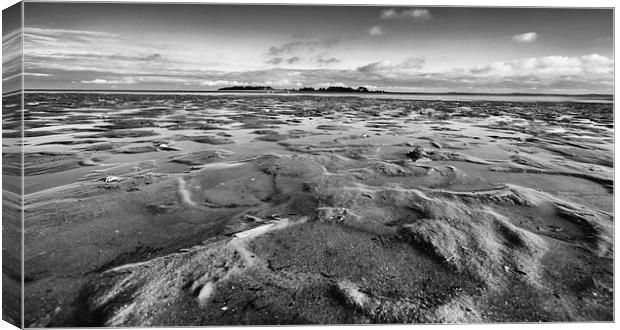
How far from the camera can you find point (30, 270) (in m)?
1.78

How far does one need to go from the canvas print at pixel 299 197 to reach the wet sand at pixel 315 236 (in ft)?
0.04

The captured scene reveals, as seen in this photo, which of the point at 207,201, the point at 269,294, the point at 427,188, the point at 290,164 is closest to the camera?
the point at 269,294

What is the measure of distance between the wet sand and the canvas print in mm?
13

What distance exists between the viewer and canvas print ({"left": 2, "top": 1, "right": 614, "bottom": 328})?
5.25 ft

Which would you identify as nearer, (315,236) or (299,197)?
(315,236)

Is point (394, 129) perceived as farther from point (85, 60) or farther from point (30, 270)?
point (30, 270)

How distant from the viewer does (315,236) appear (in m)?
→ 2.12

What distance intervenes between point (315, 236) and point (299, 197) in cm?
65

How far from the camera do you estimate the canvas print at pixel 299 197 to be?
5.25ft

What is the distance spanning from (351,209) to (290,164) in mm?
1266

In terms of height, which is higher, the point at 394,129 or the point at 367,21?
the point at 367,21

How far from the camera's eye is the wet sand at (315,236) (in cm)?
156

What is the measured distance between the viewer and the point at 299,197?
2.73 m

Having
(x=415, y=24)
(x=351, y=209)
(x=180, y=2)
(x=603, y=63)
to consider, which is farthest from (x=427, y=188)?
(x=180, y=2)
